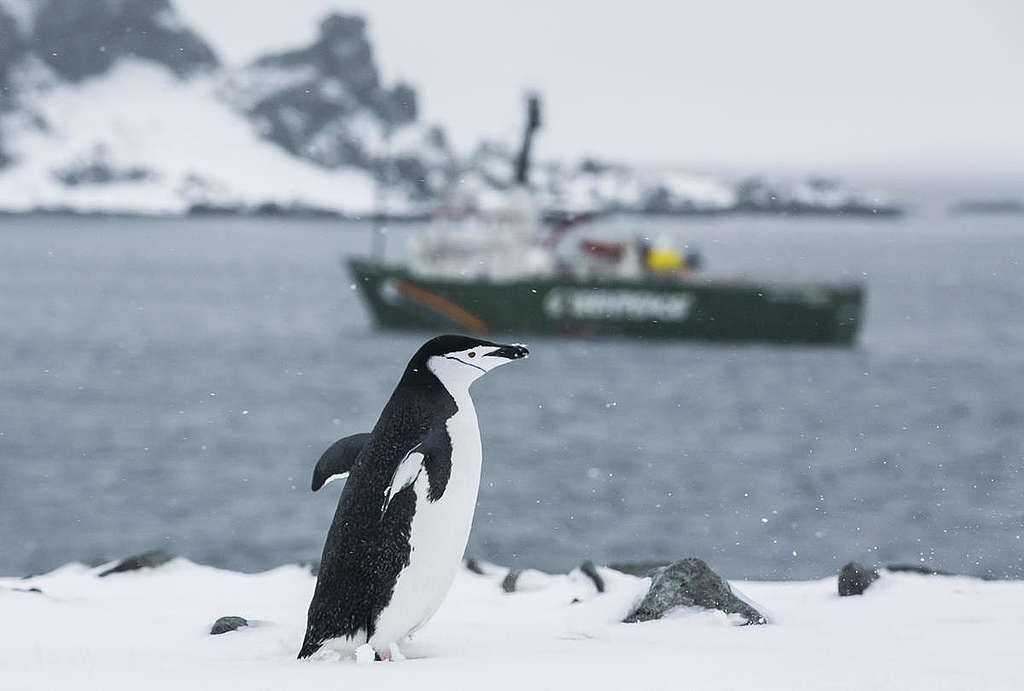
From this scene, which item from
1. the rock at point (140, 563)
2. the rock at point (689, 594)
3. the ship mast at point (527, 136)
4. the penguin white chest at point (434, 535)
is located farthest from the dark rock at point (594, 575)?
the ship mast at point (527, 136)

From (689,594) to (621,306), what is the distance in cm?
3609

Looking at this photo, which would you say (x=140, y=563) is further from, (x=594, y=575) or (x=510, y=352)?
(x=510, y=352)

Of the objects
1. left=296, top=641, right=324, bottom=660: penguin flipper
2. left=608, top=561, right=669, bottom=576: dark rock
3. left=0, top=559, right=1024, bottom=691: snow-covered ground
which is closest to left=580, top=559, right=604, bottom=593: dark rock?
left=0, top=559, right=1024, bottom=691: snow-covered ground

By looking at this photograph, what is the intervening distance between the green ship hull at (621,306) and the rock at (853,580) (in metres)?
32.8

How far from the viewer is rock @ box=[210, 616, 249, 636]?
530 centimetres

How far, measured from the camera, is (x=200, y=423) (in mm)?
27359

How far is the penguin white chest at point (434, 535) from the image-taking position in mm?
4754

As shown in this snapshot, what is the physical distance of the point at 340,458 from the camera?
16.8ft

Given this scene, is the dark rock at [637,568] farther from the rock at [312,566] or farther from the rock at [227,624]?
the rock at [227,624]

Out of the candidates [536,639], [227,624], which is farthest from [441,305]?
[536,639]

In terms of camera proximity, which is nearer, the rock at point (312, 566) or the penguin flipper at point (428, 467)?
the penguin flipper at point (428, 467)

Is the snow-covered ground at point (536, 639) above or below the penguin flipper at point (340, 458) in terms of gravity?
below

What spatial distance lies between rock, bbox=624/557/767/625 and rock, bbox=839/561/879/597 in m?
1.00

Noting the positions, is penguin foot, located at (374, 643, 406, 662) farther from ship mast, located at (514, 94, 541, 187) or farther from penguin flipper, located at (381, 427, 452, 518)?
ship mast, located at (514, 94, 541, 187)
